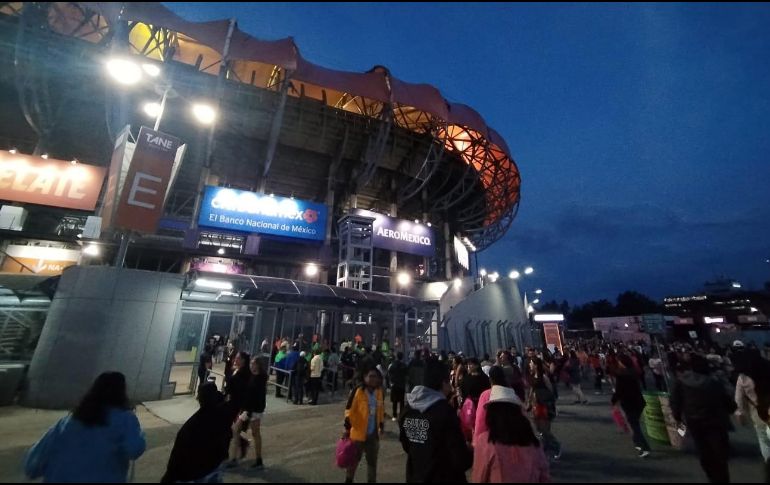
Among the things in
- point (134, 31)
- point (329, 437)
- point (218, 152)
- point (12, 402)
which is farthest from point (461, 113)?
point (12, 402)

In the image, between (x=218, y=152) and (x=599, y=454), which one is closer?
(x=599, y=454)

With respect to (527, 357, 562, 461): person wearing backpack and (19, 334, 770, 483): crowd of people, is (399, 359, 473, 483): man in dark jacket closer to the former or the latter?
(19, 334, 770, 483): crowd of people

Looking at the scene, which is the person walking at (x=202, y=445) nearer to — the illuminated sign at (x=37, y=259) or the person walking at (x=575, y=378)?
the person walking at (x=575, y=378)

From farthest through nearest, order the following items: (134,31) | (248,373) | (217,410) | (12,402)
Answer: (134,31) → (12,402) → (248,373) → (217,410)

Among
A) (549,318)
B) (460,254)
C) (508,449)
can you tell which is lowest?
(508,449)

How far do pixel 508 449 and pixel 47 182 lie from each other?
A: 21.6 m

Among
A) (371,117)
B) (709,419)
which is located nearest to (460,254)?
(371,117)

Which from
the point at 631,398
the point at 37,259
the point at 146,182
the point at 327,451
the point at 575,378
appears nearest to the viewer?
the point at 631,398

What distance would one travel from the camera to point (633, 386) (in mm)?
5938

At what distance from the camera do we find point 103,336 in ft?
30.2

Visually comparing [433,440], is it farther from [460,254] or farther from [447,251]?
[460,254]

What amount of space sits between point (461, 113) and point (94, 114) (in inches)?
951

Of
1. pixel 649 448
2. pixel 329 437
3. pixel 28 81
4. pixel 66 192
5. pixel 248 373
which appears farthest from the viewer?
pixel 28 81

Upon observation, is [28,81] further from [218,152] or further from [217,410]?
[217,410]
